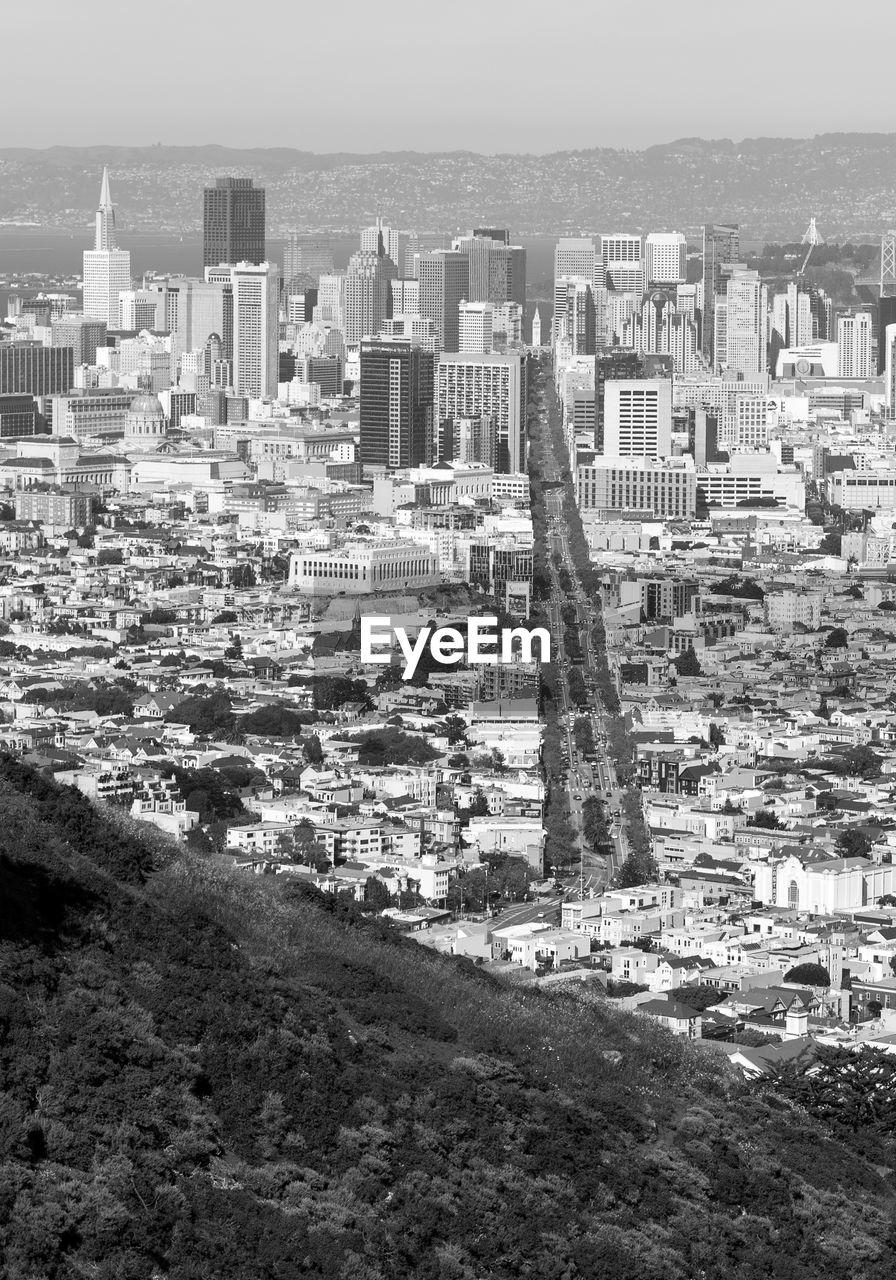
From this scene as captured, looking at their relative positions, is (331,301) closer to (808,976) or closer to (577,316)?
(577,316)

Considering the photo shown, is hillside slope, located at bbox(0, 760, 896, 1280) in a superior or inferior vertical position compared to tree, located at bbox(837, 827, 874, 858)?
superior

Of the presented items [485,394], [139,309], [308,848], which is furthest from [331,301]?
[308,848]

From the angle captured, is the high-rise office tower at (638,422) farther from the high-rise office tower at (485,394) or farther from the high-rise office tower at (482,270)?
the high-rise office tower at (482,270)

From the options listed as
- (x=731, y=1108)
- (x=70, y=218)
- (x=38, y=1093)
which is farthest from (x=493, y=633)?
(x=70, y=218)

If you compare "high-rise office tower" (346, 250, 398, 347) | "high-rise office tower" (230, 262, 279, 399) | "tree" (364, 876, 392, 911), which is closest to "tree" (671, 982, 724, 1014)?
"tree" (364, 876, 392, 911)

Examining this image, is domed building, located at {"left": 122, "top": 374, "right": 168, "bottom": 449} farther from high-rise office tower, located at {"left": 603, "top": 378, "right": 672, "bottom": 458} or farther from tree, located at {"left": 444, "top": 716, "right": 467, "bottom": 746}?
tree, located at {"left": 444, "top": 716, "right": 467, "bottom": 746}

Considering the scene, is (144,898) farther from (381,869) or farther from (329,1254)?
(381,869)
